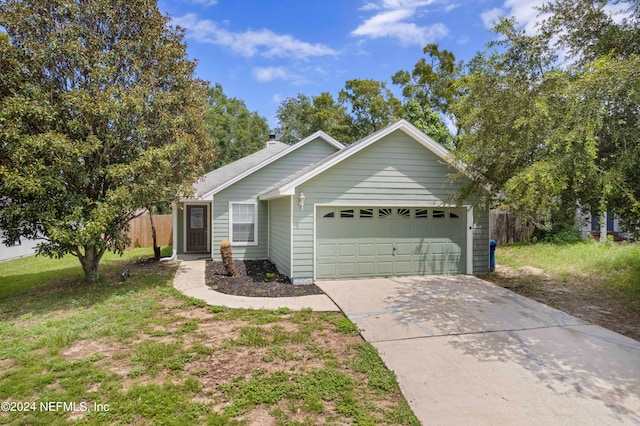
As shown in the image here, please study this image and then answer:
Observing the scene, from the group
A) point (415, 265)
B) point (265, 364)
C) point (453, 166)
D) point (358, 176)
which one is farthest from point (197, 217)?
point (265, 364)

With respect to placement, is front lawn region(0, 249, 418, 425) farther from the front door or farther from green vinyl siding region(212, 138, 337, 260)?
the front door

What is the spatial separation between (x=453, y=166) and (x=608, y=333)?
5.01 metres

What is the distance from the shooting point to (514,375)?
13.7 feet

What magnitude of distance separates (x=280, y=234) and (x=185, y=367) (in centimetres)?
644

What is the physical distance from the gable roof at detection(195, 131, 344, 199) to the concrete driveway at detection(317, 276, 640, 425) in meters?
6.66

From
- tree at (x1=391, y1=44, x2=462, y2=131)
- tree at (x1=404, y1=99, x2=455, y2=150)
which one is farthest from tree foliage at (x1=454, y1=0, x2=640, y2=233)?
tree at (x1=391, y1=44, x2=462, y2=131)

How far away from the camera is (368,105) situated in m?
28.1

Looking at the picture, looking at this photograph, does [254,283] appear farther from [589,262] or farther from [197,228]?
[589,262]

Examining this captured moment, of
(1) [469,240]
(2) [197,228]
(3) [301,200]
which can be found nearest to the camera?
(3) [301,200]

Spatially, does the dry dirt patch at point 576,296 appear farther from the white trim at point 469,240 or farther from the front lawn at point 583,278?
the white trim at point 469,240

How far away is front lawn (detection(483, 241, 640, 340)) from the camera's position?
266 inches

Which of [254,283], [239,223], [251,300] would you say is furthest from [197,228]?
[251,300]

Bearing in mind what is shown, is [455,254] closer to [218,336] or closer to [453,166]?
[453,166]

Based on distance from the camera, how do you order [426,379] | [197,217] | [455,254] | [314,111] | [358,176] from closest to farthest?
[426,379], [358,176], [455,254], [197,217], [314,111]
